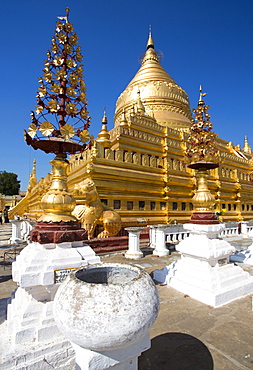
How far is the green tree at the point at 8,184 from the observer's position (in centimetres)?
6738

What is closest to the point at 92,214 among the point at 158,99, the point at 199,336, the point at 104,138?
the point at 104,138

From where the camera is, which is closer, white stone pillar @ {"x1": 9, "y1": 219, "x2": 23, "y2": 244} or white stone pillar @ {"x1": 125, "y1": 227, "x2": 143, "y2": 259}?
white stone pillar @ {"x1": 125, "y1": 227, "x2": 143, "y2": 259}

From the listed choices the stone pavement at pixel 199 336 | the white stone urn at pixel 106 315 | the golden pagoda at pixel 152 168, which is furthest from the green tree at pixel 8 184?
the white stone urn at pixel 106 315

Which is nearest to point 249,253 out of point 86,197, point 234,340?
point 234,340

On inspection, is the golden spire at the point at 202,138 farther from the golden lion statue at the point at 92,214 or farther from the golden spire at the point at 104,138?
the golden spire at the point at 104,138

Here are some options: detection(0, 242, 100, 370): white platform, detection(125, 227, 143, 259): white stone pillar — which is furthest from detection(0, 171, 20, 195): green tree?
detection(0, 242, 100, 370): white platform

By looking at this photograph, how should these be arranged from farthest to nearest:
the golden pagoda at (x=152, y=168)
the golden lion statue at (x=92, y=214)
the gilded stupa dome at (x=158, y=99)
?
1. the gilded stupa dome at (x=158, y=99)
2. the golden pagoda at (x=152, y=168)
3. the golden lion statue at (x=92, y=214)

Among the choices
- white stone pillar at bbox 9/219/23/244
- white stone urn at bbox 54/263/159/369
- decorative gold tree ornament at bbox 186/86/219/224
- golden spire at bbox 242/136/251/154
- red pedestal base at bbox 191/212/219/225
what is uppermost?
golden spire at bbox 242/136/251/154

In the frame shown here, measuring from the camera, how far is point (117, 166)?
46.8 ft

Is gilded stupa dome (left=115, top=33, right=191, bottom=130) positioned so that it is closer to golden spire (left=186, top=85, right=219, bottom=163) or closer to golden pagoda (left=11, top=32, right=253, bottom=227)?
golden pagoda (left=11, top=32, right=253, bottom=227)

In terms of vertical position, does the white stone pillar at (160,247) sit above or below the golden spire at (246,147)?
below

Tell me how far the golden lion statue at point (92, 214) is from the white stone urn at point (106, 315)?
852 centimetres

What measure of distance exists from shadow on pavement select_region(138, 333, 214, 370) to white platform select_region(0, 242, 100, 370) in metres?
1.13

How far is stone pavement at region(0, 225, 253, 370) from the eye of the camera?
124 inches
